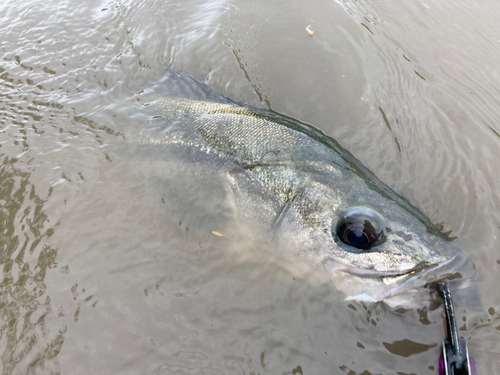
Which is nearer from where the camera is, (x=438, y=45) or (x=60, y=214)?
(x=60, y=214)

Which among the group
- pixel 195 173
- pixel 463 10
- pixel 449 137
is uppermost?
pixel 463 10

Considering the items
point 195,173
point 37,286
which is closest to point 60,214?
point 37,286

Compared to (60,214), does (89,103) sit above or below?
above

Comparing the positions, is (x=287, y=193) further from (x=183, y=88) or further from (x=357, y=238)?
(x=183, y=88)

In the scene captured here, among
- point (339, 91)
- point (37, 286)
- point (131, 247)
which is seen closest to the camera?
point (37, 286)

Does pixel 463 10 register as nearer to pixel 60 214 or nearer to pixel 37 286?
pixel 60 214

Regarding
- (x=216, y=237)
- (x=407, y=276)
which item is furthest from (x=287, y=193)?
(x=407, y=276)

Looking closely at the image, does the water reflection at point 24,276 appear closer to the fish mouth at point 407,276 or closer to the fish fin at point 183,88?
the fish fin at point 183,88

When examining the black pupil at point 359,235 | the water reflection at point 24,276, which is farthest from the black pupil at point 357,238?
the water reflection at point 24,276
